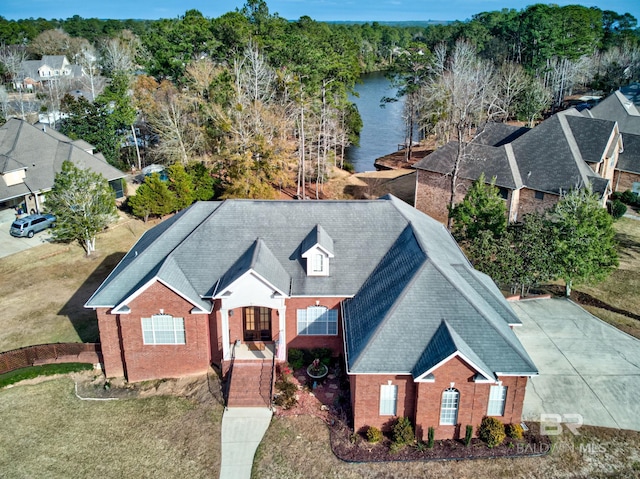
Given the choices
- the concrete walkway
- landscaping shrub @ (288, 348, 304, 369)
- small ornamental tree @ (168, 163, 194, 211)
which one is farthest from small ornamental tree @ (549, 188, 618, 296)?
small ornamental tree @ (168, 163, 194, 211)

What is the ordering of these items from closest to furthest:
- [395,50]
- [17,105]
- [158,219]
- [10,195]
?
[10,195] < [158,219] < [17,105] < [395,50]

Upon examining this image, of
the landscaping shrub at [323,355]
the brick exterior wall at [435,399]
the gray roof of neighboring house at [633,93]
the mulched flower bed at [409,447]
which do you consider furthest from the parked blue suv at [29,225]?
the gray roof of neighboring house at [633,93]

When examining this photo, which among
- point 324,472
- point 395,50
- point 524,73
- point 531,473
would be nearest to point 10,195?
point 324,472

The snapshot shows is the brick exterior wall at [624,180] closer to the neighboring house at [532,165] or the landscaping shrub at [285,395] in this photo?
the neighboring house at [532,165]

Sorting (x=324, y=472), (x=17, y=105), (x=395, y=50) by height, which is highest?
(x=395, y=50)

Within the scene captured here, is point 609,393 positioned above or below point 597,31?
below

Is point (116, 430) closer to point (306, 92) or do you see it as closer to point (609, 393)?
point (609, 393)

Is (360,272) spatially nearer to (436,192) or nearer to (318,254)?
(318,254)
